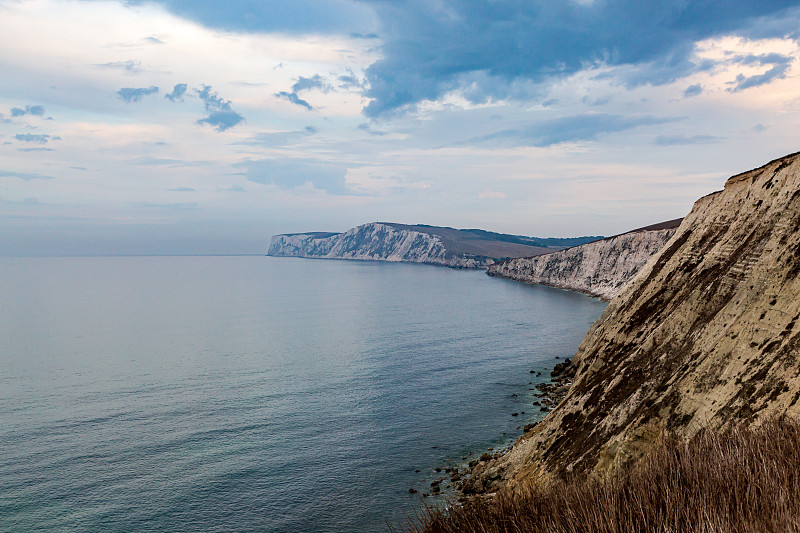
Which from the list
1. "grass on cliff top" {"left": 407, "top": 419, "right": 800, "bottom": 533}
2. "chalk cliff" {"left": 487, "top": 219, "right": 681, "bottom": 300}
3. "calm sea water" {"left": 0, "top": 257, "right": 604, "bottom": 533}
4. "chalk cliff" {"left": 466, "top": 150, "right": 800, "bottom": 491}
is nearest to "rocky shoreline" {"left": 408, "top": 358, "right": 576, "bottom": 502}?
"chalk cliff" {"left": 466, "top": 150, "right": 800, "bottom": 491}

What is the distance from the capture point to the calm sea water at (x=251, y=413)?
3002cm

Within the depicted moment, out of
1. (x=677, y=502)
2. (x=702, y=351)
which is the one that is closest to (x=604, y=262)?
(x=702, y=351)

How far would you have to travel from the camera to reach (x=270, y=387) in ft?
179

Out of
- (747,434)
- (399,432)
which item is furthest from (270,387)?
(747,434)

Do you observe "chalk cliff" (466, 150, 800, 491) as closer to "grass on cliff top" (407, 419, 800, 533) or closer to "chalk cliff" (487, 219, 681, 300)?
"grass on cliff top" (407, 419, 800, 533)

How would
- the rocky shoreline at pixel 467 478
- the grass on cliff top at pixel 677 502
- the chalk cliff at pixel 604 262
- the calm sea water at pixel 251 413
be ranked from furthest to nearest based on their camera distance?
the chalk cliff at pixel 604 262 → the calm sea water at pixel 251 413 → the rocky shoreline at pixel 467 478 → the grass on cliff top at pixel 677 502

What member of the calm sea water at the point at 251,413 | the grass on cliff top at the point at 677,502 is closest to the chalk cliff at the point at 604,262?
the calm sea water at the point at 251,413

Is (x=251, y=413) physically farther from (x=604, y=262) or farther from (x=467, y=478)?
(x=604, y=262)

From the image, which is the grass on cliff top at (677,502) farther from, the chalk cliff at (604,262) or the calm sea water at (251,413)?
the chalk cliff at (604,262)

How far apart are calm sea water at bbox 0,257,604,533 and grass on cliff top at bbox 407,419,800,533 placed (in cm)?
2098

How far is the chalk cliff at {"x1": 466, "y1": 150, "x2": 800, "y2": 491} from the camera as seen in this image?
61.4ft

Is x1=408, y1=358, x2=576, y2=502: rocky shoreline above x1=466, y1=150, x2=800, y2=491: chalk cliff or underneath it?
underneath

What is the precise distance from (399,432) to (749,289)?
91.0 ft

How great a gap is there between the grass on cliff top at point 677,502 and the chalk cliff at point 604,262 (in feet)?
358
